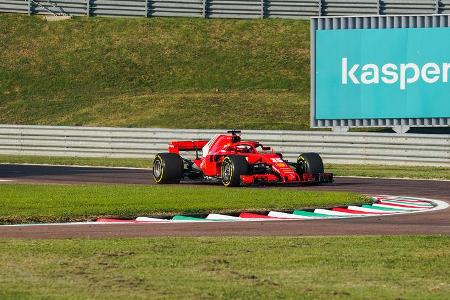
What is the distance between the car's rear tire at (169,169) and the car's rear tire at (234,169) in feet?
4.39

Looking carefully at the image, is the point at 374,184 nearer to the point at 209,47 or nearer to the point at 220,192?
the point at 220,192

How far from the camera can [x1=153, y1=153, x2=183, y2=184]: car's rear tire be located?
27.2 meters

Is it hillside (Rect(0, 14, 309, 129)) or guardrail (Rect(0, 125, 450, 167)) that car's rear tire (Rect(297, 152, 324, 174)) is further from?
hillside (Rect(0, 14, 309, 129))

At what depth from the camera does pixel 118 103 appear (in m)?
48.7

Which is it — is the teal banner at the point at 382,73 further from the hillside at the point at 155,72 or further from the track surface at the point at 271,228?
the track surface at the point at 271,228

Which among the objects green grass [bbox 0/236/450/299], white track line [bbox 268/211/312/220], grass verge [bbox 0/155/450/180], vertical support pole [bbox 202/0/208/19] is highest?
vertical support pole [bbox 202/0/208/19]

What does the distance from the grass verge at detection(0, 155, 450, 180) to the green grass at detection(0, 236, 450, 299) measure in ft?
51.1

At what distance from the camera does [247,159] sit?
26609mm

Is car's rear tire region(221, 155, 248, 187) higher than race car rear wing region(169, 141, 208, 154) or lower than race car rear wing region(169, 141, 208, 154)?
lower

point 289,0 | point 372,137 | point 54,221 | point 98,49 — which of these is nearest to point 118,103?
point 98,49

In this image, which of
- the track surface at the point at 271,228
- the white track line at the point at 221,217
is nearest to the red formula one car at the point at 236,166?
the track surface at the point at 271,228

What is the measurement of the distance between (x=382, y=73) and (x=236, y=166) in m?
15.1

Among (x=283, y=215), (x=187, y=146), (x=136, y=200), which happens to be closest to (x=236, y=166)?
(x=187, y=146)

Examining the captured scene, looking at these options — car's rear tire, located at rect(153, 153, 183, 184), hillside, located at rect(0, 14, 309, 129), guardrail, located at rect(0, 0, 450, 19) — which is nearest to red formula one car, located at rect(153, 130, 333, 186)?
car's rear tire, located at rect(153, 153, 183, 184)
